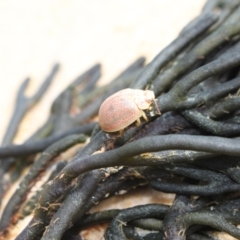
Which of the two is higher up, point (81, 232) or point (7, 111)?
point (7, 111)

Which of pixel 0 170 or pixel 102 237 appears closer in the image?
pixel 102 237

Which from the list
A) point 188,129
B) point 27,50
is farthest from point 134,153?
point 27,50

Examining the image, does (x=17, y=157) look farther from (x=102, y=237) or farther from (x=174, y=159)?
(x=174, y=159)

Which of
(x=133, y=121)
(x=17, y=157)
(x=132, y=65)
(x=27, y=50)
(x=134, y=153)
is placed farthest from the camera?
(x=27, y=50)

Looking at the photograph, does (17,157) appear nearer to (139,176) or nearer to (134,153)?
(139,176)

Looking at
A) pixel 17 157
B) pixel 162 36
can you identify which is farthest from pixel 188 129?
pixel 162 36

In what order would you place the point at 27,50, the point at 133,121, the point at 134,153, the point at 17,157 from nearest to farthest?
the point at 134,153 < the point at 133,121 < the point at 17,157 < the point at 27,50
